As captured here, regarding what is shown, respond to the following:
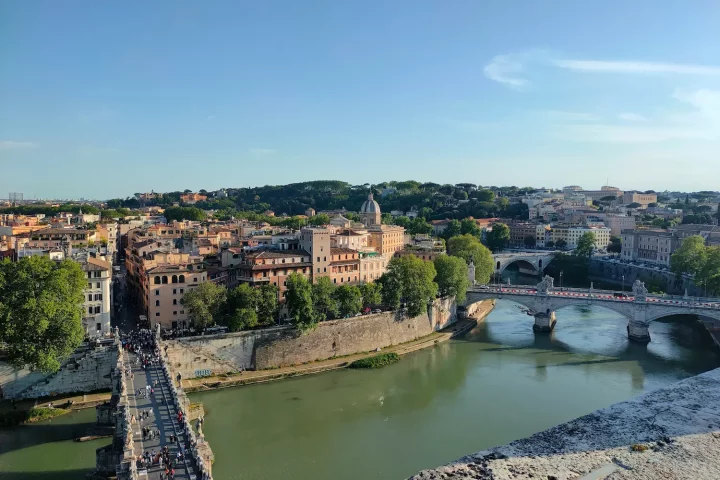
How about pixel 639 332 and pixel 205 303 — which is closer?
pixel 205 303

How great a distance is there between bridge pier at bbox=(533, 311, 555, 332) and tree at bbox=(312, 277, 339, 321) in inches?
390

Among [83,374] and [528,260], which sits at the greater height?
[528,260]

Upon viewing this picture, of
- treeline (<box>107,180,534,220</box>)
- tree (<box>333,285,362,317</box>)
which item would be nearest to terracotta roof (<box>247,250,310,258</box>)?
tree (<box>333,285,362,317</box>)

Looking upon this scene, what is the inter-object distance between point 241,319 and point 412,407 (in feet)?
21.9

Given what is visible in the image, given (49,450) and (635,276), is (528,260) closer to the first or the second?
(635,276)

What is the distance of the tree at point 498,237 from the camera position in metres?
54.6

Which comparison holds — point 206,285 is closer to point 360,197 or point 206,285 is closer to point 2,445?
point 2,445

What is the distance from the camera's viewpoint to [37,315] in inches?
640

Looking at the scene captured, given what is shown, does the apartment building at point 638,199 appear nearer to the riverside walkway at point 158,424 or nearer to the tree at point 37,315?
the riverside walkway at point 158,424

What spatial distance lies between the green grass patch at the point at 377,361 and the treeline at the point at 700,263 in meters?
16.2

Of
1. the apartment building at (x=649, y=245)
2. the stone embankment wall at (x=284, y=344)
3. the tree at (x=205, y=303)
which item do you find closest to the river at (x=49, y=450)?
the stone embankment wall at (x=284, y=344)

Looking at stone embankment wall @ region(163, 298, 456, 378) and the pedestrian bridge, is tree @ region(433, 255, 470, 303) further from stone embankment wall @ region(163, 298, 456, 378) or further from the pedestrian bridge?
stone embankment wall @ region(163, 298, 456, 378)

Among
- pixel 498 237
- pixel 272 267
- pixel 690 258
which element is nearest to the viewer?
pixel 272 267

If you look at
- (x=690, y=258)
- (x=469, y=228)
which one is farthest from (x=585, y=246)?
(x=690, y=258)
